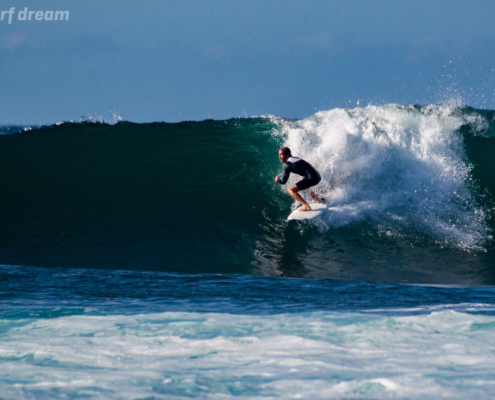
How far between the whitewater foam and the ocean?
1.4 inches

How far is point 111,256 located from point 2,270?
148cm

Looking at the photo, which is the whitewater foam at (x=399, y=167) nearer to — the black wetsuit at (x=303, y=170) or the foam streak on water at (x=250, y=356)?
the black wetsuit at (x=303, y=170)

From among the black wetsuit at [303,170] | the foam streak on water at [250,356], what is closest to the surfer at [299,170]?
the black wetsuit at [303,170]

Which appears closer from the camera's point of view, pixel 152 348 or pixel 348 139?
pixel 152 348

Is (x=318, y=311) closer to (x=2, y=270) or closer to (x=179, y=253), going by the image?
(x=179, y=253)

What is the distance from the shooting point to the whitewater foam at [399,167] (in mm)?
7969

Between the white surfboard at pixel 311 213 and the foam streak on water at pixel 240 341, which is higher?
the white surfboard at pixel 311 213

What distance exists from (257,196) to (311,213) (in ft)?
4.79

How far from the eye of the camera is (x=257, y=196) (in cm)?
885

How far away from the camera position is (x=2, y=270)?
232 inches

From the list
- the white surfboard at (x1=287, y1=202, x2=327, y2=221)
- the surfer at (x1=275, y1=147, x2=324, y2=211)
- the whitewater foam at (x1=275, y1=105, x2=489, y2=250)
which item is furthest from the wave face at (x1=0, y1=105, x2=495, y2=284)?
the surfer at (x1=275, y1=147, x2=324, y2=211)

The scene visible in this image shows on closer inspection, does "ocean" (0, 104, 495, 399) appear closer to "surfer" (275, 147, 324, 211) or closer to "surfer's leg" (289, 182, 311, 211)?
"surfer's leg" (289, 182, 311, 211)

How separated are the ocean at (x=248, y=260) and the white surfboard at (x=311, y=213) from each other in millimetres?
182

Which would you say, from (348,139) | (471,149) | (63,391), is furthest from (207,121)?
(63,391)
